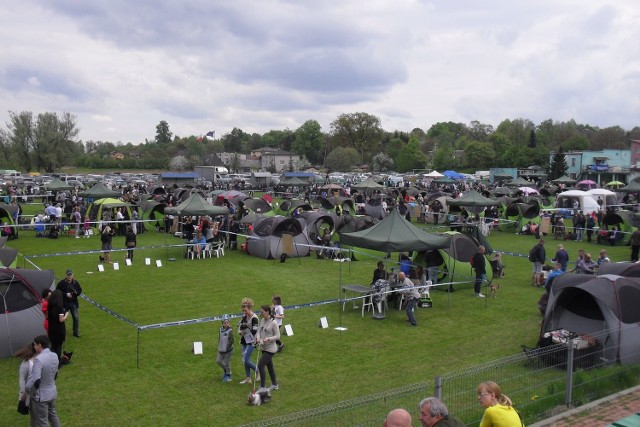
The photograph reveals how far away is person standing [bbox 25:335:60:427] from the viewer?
6.59 m

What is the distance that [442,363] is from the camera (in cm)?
995

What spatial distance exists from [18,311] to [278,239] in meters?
11.5

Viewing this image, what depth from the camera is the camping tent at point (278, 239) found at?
20.8m

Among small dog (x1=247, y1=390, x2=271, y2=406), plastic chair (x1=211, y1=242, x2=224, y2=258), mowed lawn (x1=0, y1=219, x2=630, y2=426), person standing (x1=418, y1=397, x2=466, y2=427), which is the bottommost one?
mowed lawn (x1=0, y1=219, x2=630, y2=426)

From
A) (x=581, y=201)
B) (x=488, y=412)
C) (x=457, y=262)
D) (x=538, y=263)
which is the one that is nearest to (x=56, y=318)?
(x=488, y=412)

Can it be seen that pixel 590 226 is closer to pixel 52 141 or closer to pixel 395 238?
pixel 395 238

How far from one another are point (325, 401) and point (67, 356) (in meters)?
4.69

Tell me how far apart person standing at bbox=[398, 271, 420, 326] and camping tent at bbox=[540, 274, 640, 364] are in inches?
122

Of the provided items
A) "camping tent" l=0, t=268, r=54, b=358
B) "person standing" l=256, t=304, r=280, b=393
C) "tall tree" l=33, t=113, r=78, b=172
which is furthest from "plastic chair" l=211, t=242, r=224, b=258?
"tall tree" l=33, t=113, r=78, b=172

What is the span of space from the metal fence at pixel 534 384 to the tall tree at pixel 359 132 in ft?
337

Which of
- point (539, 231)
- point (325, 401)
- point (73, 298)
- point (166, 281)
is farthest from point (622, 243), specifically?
point (73, 298)

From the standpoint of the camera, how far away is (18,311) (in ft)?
33.0

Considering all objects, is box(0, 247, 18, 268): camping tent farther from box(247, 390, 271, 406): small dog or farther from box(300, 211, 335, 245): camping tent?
box(300, 211, 335, 245): camping tent

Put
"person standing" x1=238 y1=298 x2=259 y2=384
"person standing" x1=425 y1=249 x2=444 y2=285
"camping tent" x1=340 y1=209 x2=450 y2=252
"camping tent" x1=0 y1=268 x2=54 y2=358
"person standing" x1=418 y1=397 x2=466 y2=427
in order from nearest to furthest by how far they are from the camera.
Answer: "person standing" x1=418 y1=397 x2=466 y2=427, "person standing" x1=238 y1=298 x2=259 y2=384, "camping tent" x1=0 y1=268 x2=54 y2=358, "camping tent" x1=340 y1=209 x2=450 y2=252, "person standing" x1=425 y1=249 x2=444 y2=285
